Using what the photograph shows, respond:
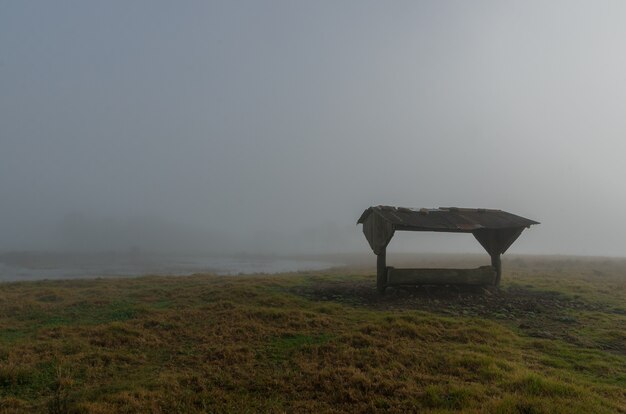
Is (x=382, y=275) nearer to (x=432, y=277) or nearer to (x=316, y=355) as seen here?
(x=432, y=277)

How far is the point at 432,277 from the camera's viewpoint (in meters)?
18.5

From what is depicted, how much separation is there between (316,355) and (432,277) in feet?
33.6

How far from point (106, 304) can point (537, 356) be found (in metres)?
16.1

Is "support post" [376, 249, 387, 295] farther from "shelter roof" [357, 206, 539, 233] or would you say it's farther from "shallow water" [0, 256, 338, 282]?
"shallow water" [0, 256, 338, 282]

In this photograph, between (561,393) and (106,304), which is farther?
(106,304)

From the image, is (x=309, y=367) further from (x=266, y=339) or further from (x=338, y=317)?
(x=338, y=317)

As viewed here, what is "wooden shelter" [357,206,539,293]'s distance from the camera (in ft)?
58.5

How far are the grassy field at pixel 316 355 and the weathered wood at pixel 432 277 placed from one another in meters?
0.75

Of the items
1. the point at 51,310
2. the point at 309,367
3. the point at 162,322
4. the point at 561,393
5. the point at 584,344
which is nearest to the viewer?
the point at 561,393

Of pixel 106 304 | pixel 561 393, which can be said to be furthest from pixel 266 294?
pixel 561 393

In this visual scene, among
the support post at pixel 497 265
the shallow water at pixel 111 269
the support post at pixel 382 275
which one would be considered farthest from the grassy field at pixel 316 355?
the shallow water at pixel 111 269

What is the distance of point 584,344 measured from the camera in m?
11.1

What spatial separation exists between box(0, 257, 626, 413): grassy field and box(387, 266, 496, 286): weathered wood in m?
0.75

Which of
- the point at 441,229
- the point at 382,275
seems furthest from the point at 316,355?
the point at 441,229
